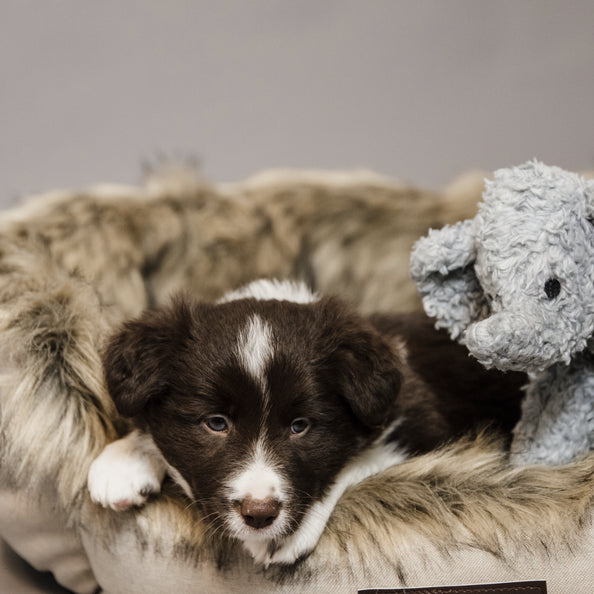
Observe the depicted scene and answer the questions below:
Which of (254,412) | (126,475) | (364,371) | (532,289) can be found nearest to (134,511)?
(126,475)

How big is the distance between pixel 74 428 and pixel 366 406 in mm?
814

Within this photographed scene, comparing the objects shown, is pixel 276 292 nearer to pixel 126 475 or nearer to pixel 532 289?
pixel 126 475

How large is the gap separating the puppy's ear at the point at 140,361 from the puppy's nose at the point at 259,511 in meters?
0.39

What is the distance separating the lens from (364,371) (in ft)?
6.62

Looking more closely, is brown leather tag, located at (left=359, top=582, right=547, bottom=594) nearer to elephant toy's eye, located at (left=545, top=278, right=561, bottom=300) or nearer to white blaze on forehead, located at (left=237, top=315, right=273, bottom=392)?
white blaze on forehead, located at (left=237, top=315, right=273, bottom=392)

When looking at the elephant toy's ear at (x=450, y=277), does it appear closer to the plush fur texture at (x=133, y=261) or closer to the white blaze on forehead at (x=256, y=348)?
the white blaze on forehead at (x=256, y=348)

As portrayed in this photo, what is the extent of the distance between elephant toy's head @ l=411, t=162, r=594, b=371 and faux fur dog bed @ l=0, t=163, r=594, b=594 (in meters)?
0.37

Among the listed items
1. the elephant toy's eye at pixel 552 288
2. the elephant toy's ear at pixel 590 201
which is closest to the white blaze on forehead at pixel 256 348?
the elephant toy's eye at pixel 552 288

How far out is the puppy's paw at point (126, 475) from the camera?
2031 mm

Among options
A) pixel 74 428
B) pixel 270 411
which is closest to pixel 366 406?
pixel 270 411

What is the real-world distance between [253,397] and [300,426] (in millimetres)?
164

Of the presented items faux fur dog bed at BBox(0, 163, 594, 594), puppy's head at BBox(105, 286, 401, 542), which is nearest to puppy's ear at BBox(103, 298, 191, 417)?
puppy's head at BBox(105, 286, 401, 542)

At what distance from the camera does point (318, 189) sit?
136 inches

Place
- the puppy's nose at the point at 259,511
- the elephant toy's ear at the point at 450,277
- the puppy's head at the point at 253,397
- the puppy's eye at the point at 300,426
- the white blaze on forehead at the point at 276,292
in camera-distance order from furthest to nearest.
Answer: the white blaze on forehead at the point at 276,292 < the elephant toy's ear at the point at 450,277 < the puppy's eye at the point at 300,426 < the puppy's head at the point at 253,397 < the puppy's nose at the point at 259,511
